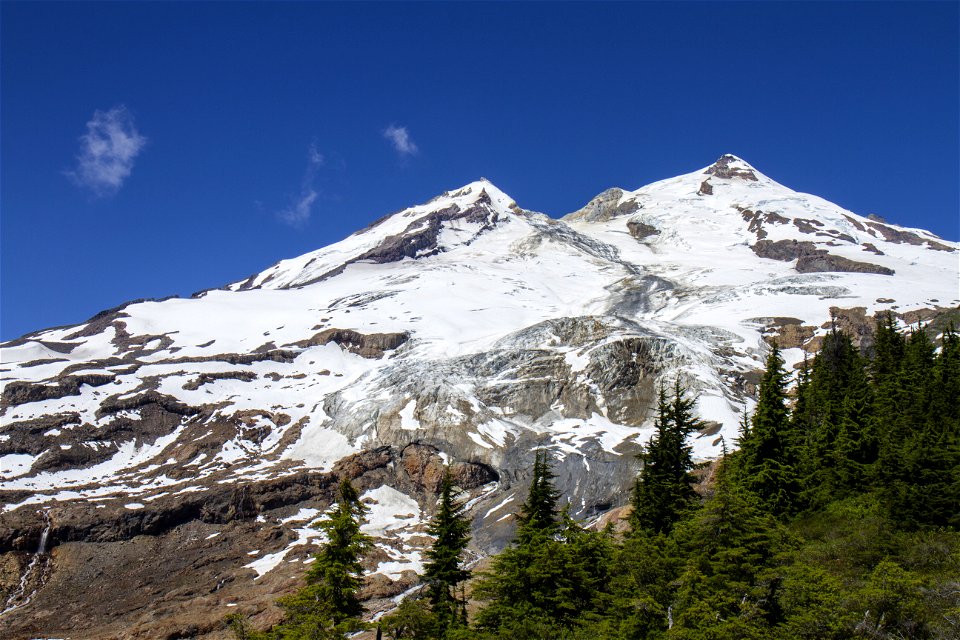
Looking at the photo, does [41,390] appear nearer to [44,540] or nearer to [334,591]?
[44,540]

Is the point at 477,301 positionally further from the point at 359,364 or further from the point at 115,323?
the point at 115,323

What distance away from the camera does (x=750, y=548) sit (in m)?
22.3

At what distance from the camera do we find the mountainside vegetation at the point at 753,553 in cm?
1878

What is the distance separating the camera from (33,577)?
64.7 metres

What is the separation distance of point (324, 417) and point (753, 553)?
83.6m

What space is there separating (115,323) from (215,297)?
2716 centimetres

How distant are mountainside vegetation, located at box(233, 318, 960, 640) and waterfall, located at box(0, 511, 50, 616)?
1773 inches

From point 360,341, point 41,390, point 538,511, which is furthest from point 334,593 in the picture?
point 360,341

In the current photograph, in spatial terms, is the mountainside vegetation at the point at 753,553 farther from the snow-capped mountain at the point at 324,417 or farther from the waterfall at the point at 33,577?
the waterfall at the point at 33,577

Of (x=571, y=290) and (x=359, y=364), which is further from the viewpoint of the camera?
(x=571, y=290)

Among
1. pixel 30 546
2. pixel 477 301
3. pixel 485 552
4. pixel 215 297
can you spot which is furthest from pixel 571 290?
pixel 30 546

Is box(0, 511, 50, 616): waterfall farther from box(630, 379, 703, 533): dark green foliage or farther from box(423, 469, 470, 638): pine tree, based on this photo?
box(630, 379, 703, 533): dark green foliage

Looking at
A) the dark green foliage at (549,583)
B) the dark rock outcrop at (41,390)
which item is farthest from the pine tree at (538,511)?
the dark rock outcrop at (41,390)

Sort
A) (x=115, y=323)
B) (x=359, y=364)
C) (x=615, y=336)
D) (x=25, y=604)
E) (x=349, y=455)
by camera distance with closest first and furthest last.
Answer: (x=25, y=604), (x=349, y=455), (x=615, y=336), (x=359, y=364), (x=115, y=323)
